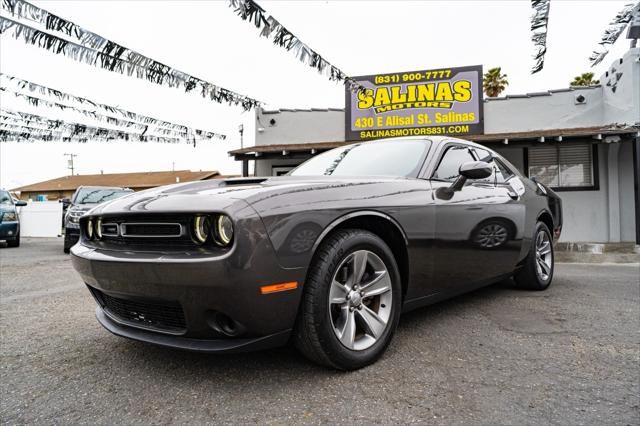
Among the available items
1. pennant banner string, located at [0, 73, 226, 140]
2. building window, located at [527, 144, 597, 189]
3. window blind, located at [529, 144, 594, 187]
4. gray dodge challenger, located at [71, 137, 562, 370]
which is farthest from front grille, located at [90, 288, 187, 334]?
window blind, located at [529, 144, 594, 187]

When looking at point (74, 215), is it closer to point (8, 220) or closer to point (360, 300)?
point (8, 220)

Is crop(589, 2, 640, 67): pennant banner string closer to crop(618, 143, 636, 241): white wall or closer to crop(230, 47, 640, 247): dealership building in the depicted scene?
crop(230, 47, 640, 247): dealership building

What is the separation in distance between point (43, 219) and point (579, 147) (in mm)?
18354

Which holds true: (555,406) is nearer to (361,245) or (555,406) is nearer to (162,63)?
(361,245)

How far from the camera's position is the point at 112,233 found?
2121 mm

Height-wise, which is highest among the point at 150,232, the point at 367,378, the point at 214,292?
the point at 150,232

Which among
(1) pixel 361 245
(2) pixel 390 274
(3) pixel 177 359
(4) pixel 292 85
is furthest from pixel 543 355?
(4) pixel 292 85

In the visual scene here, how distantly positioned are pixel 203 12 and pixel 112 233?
3.29 meters

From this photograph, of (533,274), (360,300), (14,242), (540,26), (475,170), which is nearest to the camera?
(360,300)

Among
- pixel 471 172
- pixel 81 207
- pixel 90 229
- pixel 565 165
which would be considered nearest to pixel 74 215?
pixel 81 207

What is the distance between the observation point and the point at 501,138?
895 cm

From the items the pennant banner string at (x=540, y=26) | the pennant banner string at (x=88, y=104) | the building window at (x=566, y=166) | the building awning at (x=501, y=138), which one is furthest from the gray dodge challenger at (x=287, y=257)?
the building window at (x=566, y=166)

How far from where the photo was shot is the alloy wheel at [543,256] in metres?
4.03

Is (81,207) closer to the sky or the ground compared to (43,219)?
closer to the sky
